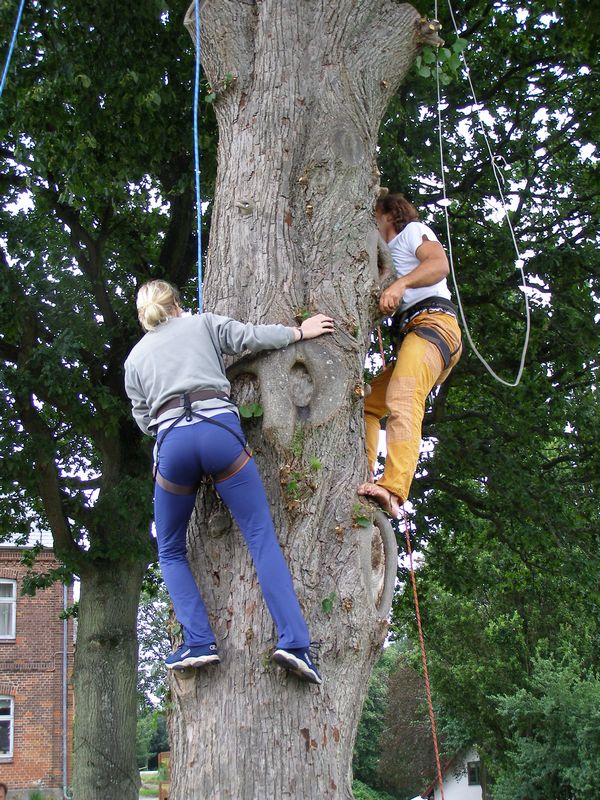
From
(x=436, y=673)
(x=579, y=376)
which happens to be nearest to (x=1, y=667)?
(x=436, y=673)

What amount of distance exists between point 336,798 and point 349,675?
0.47 meters

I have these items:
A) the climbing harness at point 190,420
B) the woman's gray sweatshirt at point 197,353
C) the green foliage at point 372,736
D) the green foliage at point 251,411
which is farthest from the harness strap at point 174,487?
the green foliage at point 372,736

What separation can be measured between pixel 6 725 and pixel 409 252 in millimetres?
24361

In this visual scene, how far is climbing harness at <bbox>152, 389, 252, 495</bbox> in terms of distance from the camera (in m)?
3.83

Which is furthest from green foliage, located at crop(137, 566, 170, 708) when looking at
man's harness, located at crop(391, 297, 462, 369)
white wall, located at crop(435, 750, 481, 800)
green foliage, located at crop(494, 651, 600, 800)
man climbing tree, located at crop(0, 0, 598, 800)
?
man's harness, located at crop(391, 297, 462, 369)

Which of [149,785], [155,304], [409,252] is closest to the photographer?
[155,304]

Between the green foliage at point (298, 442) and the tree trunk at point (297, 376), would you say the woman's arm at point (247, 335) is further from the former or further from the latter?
the green foliage at point (298, 442)

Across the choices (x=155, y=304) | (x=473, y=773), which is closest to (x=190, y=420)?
(x=155, y=304)

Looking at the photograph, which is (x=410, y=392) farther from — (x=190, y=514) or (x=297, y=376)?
(x=190, y=514)

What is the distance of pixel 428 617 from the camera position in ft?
60.2

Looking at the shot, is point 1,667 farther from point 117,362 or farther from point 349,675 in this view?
point 349,675

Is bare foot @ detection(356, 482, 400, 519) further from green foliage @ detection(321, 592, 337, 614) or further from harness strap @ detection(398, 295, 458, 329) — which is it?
harness strap @ detection(398, 295, 458, 329)

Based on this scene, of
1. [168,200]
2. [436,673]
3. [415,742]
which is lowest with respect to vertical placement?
[415,742]

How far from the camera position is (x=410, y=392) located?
4.86 metres
